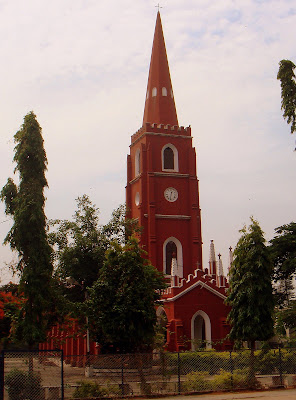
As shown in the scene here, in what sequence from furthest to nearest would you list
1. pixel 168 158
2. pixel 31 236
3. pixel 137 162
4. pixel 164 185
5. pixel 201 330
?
pixel 137 162 → pixel 168 158 → pixel 164 185 → pixel 201 330 → pixel 31 236

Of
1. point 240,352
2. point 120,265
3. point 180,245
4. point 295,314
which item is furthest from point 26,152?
point 180,245

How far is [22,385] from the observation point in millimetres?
16781

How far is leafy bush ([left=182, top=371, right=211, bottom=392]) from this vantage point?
19312 mm

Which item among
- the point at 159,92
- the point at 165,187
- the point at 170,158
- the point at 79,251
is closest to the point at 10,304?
the point at 79,251

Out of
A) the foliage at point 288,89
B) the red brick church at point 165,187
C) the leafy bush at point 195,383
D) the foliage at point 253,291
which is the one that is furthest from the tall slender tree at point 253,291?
the red brick church at point 165,187

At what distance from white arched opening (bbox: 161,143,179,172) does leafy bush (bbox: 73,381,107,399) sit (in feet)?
102

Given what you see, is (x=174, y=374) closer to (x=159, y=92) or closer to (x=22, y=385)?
(x=22, y=385)

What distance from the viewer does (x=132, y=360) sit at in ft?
62.1

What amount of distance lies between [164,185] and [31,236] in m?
26.1

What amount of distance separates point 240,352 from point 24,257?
9.29m

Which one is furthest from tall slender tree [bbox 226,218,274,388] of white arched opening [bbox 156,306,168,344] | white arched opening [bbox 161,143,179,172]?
white arched opening [bbox 161,143,179,172]

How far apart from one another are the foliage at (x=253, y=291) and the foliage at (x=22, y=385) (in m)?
9.95

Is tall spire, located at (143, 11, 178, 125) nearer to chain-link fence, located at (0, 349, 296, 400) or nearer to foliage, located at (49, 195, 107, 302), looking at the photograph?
foliage, located at (49, 195, 107, 302)

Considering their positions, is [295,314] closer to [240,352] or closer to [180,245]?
[240,352]
